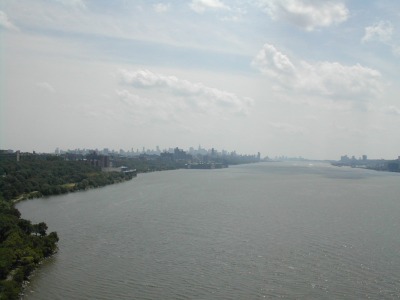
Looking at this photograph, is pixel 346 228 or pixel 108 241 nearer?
pixel 108 241

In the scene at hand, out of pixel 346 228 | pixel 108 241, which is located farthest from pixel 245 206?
pixel 108 241

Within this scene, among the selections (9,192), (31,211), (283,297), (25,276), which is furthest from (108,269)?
(9,192)

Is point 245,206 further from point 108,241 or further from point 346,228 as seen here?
point 108,241

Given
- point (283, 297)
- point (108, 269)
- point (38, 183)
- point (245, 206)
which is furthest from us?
point (38, 183)

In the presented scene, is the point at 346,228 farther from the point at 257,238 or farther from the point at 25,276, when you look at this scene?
the point at 25,276

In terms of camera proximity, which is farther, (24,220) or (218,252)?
(24,220)

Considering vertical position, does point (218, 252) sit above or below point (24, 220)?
below

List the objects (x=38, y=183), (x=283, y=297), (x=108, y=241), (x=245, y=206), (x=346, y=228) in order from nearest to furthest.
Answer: (x=283, y=297), (x=108, y=241), (x=346, y=228), (x=245, y=206), (x=38, y=183)
